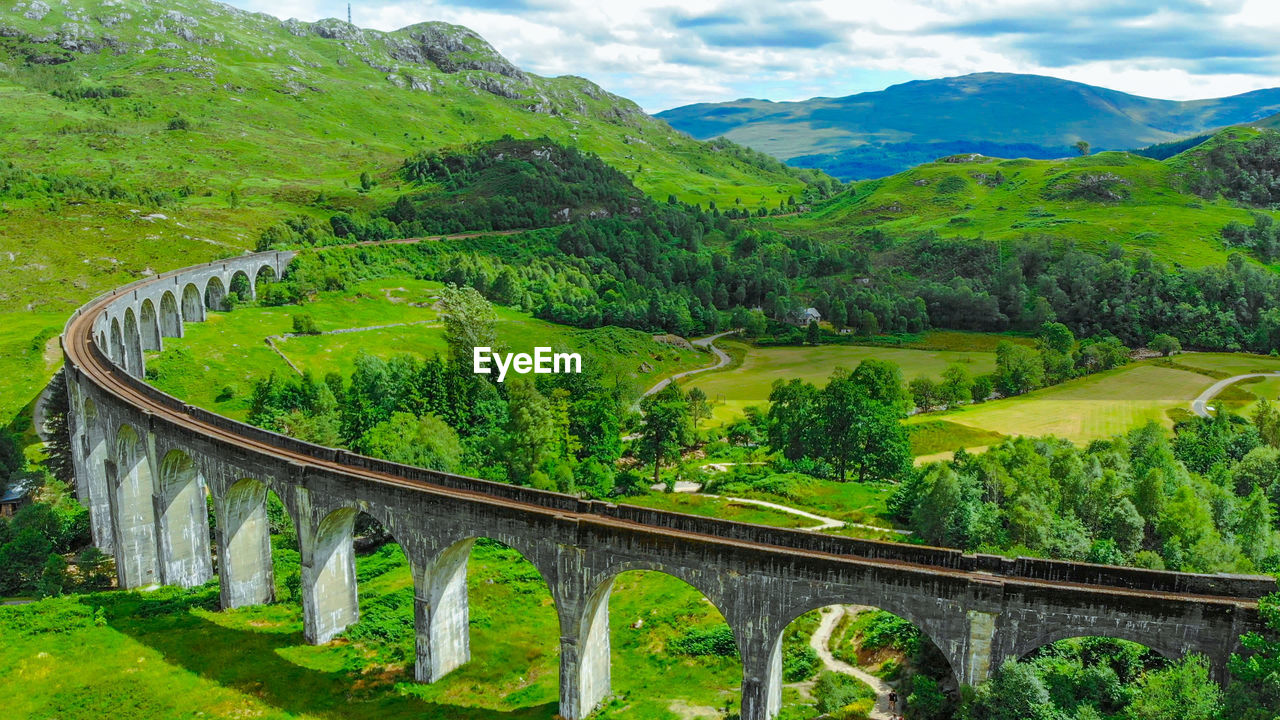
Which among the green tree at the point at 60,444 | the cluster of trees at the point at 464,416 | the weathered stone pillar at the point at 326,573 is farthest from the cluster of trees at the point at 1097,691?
the green tree at the point at 60,444

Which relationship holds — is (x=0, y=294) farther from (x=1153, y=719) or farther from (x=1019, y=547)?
(x=1153, y=719)

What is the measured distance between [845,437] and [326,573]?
54.0m

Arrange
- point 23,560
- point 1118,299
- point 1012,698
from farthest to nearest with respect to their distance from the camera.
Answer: point 1118,299 < point 23,560 < point 1012,698

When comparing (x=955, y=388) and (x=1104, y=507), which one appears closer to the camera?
(x=1104, y=507)

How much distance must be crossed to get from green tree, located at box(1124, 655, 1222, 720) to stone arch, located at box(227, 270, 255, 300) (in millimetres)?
142848

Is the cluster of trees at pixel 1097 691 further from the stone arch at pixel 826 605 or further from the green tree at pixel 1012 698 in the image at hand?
the stone arch at pixel 826 605

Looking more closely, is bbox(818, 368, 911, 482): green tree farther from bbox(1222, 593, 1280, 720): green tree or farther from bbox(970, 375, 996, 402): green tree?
bbox(1222, 593, 1280, 720): green tree

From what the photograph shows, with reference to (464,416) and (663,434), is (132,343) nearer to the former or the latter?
(464,416)

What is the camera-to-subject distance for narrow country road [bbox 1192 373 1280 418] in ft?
361

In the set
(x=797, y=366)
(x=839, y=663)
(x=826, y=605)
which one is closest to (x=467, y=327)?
(x=797, y=366)

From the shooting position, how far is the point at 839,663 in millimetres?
48688

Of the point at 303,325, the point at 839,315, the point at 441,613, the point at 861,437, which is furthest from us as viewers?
the point at 839,315

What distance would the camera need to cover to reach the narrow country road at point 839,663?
4284 centimetres

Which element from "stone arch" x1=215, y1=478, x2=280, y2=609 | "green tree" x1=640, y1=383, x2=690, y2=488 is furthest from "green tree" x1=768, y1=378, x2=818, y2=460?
"stone arch" x1=215, y1=478, x2=280, y2=609
